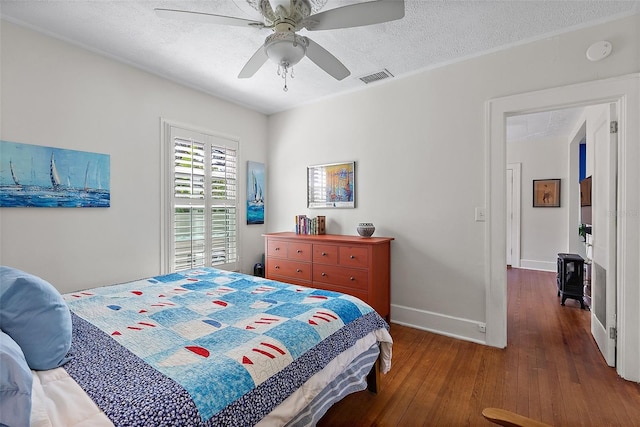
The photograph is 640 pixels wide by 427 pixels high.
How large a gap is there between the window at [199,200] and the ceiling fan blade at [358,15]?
2.26 meters

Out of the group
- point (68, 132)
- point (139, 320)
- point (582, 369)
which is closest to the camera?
point (139, 320)

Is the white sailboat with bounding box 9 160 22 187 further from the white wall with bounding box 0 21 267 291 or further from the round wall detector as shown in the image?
the round wall detector

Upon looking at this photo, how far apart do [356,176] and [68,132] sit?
286 centimetres

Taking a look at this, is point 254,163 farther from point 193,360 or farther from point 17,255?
point 193,360

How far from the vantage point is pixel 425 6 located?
2176 millimetres

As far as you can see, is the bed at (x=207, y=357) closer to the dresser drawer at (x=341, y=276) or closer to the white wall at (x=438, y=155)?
the dresser drawer at (x=341, y=276)

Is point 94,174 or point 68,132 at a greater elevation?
point 68,132

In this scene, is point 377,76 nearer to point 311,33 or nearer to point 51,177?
point 311,33

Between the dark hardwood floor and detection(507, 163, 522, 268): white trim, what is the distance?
136 inches

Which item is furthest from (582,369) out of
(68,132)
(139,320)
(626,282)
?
(68,132)

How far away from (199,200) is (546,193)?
21.2 feet

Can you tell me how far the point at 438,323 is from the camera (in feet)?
10.1

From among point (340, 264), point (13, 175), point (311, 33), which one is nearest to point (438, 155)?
point (340, 264)

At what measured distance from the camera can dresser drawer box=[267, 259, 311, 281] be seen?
11.5 feet
